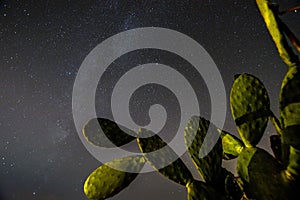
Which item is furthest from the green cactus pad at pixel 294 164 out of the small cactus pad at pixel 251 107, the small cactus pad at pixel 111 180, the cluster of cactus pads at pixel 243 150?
the small cactus pad at pixel 111 180

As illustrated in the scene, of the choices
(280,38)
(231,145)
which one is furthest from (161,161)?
(280,38)

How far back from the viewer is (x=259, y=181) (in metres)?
0.47

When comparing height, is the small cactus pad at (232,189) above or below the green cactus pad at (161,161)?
below

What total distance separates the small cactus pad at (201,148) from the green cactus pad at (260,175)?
5 cm

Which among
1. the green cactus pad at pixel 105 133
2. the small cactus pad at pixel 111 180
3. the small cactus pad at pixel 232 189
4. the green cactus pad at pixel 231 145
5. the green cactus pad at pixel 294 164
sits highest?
the green cactus pad at pixel 105 133

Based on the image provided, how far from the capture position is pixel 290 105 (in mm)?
463

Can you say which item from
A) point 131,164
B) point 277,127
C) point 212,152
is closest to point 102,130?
point 131,164

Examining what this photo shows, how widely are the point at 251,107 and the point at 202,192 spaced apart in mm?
176

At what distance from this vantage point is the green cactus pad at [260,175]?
1.48 ft

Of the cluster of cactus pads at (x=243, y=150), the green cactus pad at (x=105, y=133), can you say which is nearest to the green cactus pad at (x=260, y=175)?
the cluster of cactus pads at (x=243, y=150)

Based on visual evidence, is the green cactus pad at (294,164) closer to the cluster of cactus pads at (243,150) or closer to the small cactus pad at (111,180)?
the cluster of cactus pads at (243,150)

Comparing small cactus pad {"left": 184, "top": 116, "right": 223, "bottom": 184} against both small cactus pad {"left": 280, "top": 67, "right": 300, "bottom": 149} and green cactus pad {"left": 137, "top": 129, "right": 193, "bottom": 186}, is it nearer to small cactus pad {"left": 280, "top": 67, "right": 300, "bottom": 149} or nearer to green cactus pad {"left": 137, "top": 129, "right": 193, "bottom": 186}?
green cactus pad {"left": 137, "top": 129, "right": 193, "bottom": 186}

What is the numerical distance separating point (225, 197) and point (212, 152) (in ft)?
0.27

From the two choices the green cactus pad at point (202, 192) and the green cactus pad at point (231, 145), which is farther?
the green cactus pad at point (231, 145)
